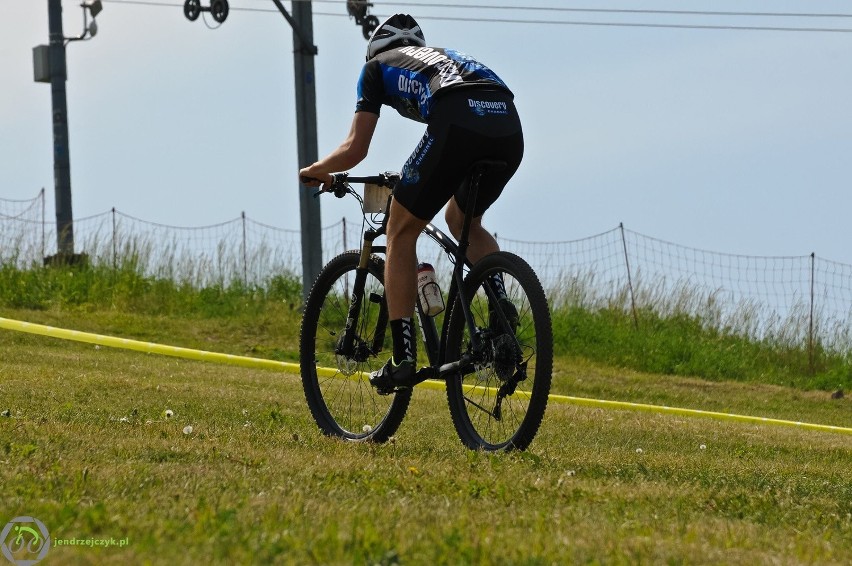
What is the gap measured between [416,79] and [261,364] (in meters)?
8.06

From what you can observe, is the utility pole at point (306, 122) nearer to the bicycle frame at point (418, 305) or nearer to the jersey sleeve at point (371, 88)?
the bicycle frame at point (418, 305)

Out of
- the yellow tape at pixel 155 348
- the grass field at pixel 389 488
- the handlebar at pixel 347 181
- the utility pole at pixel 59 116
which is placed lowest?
the grass field at pixel 389 488

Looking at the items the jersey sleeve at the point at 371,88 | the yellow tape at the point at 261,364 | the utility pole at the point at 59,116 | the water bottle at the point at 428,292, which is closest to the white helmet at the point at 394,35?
the jersey sleeve at the point at 371,88

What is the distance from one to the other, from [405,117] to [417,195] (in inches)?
20.3

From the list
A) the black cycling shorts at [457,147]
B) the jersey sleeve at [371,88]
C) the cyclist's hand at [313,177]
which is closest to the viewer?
the black cycling shorts at [457,147]

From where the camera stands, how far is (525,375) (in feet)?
17.9

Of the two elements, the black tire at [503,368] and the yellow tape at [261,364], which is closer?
the black tire at [503,368]

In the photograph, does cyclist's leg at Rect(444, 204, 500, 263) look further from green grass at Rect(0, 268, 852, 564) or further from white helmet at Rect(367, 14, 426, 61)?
green grass at Rect(0, 268, 852, 564)

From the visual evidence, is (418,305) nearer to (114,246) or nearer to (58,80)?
(114,246)

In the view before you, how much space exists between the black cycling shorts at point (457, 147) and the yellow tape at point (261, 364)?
6.22m

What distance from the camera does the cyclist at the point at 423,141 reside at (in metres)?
5.45

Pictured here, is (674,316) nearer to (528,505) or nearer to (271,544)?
(528,505)

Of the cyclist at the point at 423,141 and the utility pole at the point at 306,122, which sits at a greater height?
the utility pole at the point at 306,122

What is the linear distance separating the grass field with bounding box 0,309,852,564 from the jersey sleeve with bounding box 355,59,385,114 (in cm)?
154
